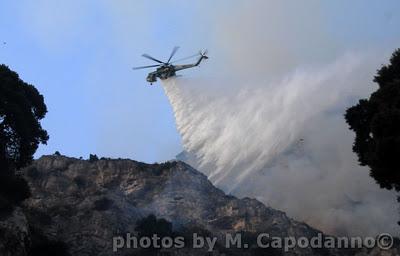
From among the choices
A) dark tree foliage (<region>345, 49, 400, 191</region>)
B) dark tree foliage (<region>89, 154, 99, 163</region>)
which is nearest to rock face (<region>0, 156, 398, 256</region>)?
dark tree foliage (<region>89, 154, 99, 163</region>)


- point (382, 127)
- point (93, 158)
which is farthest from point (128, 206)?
point (382, 127)

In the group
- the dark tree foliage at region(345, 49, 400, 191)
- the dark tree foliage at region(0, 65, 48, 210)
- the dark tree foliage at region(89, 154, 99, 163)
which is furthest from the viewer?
the dark tree foliage at region(89, 154, 99, 163)

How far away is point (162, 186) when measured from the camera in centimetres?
11875

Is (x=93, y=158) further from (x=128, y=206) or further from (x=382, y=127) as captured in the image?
(x=382, y=127)

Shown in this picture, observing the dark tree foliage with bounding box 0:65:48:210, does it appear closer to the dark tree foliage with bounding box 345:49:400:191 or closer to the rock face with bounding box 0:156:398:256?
the rock face with bounding box 0:156:398:256

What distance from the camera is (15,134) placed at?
71.8 metres

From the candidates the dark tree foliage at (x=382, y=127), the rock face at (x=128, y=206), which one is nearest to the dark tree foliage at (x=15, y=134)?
the rock face at (x=128, y=206)

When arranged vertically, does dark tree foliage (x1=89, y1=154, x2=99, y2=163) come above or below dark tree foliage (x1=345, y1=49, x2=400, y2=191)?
above

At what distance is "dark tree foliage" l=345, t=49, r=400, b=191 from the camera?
42.0m

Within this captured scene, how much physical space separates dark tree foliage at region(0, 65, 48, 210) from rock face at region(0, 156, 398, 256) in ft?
35.1

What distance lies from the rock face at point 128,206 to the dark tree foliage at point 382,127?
43415mm

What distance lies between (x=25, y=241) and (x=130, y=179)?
63.0m

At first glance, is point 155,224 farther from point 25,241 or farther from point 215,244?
point 25,241

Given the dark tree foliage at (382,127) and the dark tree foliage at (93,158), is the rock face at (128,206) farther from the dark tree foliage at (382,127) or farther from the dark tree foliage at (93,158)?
the dark tree foliage at (382,127)
